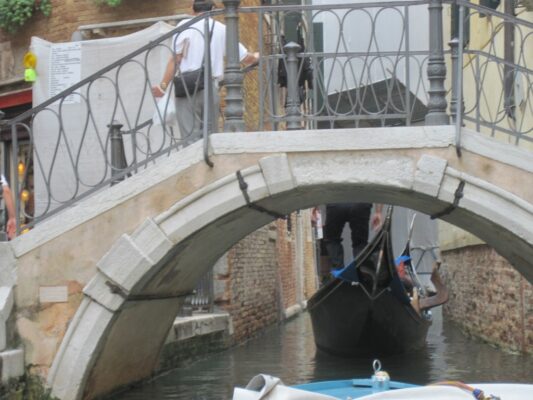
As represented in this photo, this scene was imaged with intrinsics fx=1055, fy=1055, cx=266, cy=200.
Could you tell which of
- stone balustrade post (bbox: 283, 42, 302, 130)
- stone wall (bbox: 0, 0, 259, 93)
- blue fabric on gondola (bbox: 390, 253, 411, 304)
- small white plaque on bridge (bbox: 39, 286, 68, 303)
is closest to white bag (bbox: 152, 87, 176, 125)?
stone balustrade post (bbox: 283, 42, 302, 130)

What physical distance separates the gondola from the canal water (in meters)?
0.15

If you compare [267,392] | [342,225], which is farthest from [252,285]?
[267,392]

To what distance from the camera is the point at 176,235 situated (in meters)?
6.38

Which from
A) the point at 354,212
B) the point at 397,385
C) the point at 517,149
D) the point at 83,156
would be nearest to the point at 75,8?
the point at 83,156

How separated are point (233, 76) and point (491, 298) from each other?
236 inches

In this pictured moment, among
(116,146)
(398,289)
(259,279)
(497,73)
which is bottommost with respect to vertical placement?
(398,289)

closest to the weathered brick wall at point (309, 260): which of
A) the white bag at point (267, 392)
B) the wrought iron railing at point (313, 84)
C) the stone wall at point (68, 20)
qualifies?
the stone wall at point (68, 20)

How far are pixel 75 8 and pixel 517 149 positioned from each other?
591cm

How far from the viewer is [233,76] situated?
252 inches

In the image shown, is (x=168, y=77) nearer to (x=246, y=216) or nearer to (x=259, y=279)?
(x=246, y=216)

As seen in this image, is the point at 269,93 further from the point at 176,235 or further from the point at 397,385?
the point at 397,385

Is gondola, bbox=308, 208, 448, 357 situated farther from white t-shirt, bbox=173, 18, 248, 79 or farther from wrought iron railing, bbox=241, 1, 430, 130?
white t-shirt, bbox=173, 18, 248, 79

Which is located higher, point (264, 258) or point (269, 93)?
point (269, 93)

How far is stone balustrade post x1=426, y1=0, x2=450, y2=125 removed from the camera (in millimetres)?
6258
